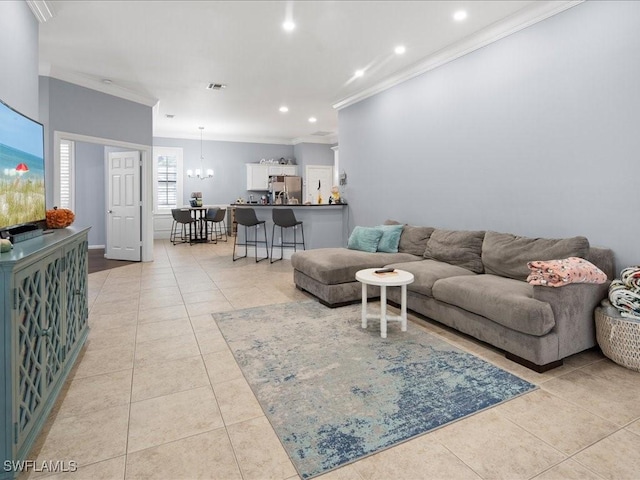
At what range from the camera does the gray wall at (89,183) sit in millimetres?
7820

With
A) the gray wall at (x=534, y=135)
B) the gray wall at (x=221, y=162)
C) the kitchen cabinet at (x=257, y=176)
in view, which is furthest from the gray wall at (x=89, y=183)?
the gray wall at (x=534, y=135)

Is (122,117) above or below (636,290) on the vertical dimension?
above

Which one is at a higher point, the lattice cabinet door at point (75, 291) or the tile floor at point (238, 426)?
the lattice cabinet door at point (75, 291)

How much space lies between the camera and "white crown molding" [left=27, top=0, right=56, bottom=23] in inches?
129

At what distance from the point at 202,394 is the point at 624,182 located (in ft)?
11.7

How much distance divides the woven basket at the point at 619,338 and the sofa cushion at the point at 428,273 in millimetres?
1206

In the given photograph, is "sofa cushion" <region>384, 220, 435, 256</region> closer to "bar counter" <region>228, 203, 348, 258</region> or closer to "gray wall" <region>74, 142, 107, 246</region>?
"bar counter" <region>228, 203, 348, 258</region>

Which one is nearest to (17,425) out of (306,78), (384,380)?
(384,380)

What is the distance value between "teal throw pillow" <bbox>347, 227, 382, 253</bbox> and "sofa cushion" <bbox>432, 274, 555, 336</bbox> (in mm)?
1507

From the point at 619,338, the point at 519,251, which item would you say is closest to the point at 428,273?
the point at 519,251

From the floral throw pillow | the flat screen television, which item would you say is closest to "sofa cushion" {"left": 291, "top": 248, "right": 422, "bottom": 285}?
the floral throw pillow

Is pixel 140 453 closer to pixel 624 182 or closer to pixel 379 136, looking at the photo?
pixel 624 182

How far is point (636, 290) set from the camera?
8.39 feet

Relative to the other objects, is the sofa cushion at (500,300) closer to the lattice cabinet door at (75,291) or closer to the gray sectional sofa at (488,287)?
the gray sectional sofa at (488,287)
